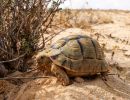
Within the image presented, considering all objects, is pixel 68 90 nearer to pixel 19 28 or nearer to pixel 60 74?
pixel 60 74

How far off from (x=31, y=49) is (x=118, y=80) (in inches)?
50.9

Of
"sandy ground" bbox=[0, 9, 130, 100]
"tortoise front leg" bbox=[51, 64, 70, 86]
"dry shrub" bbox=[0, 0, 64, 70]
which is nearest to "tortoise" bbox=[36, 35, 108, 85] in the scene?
"tortoise front leg" bbox=[51, 64, 70, 86]

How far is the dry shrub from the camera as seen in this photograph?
6270 millimetres

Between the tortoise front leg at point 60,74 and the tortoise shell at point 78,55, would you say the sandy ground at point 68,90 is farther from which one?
the tortoise shell at point 78,55

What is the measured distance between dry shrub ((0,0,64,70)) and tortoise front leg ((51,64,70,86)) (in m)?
0.76

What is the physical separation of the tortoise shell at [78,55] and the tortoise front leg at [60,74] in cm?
6

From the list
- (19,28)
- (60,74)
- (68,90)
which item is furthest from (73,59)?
(19,28)

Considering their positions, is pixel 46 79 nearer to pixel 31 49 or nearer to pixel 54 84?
pixel 54 84

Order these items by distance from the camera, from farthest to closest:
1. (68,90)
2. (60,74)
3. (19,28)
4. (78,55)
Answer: (19,28) < (78,55) < (60,74) < (68,90)

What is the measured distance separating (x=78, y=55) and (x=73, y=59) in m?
0.09

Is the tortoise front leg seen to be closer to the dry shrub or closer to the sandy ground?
the sandy ground

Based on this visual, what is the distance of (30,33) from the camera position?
6617 mm

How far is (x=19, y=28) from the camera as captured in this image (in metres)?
6.27

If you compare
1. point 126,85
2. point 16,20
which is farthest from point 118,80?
point 16,20
